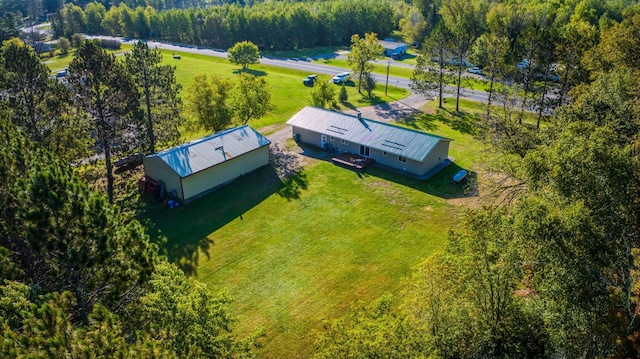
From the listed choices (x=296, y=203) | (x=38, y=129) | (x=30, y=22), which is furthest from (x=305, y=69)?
(x=30, y=22)

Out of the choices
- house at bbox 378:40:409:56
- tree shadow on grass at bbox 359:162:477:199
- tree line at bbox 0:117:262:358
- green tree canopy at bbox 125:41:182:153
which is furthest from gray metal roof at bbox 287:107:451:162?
house at bbox 378:40:409:56

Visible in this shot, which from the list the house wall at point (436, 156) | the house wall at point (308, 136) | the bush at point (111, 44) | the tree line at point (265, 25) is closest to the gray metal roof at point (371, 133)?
the house wall at point (436, 156)

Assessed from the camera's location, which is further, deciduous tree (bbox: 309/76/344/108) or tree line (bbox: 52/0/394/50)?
tree line (bbox: 52/0/394/50)

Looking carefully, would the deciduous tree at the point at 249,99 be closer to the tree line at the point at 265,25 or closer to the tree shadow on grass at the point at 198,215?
the tree shadow on grass at the point at 198,215

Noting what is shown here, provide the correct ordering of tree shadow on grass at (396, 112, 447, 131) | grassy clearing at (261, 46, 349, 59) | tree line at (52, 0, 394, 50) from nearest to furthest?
tree shadow on grass at (396, 112, 447, 131) → grassy clearing at (261, 46, 349, 59) → tree line at (52, 0, 394, 50)

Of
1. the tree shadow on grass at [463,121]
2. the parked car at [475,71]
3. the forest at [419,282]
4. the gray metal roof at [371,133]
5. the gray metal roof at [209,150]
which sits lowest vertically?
the tree shadow on grass at [463,121]

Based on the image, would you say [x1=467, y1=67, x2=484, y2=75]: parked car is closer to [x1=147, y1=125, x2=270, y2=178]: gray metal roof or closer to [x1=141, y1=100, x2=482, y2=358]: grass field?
[x1=141, y1=100, x2=482, y2=358]: grass field

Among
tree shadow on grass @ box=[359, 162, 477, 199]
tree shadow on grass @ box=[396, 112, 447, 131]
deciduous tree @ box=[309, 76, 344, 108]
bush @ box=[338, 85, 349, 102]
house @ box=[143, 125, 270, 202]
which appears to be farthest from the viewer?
bush @ box=[338, 85, 349, 102]

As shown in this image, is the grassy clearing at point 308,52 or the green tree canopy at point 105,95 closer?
the green tree canopy at point 105,95
